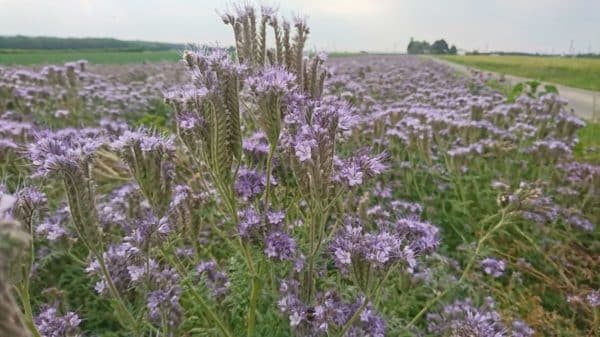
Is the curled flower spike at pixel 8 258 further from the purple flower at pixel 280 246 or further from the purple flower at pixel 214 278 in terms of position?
the purple flower at pixel 214 278

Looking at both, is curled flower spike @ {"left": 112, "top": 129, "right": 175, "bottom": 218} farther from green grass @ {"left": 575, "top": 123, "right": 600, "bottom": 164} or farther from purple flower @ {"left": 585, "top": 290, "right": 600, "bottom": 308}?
green grass @ {"left": 575, "top": 123, "right": 600, "bottom": 164}

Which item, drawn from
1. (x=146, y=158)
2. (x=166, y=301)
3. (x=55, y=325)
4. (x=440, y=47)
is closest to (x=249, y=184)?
(x=146, y=158)

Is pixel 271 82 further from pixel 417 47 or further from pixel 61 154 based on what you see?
pixel 417 47

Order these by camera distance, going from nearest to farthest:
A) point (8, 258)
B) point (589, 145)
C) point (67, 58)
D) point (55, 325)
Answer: point (8, 258) < point (55, 325) < point (589, 145) < point (67, 58)

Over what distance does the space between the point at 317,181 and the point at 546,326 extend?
2.31 metres

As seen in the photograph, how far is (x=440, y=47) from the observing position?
71.1 metres

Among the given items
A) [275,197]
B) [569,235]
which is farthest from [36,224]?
[569,235]

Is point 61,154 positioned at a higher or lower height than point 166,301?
higher

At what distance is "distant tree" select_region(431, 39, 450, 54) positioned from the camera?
71.0 meters

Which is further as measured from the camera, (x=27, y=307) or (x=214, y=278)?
(x=214, y=278)

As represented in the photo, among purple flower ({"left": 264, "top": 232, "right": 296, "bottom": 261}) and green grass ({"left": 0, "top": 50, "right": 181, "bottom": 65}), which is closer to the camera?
purple flower ({"left": 264, "top": 232, "right": 296, "bottom": 261})

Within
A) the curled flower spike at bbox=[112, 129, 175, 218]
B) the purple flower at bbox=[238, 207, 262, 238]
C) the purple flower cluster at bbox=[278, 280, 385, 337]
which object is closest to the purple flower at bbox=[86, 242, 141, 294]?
the curled flower spike at bbox=[112, 129, 175, 218]

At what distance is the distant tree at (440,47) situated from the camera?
233 ft

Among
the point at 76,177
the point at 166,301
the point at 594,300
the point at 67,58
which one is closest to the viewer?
the point at 76,177
